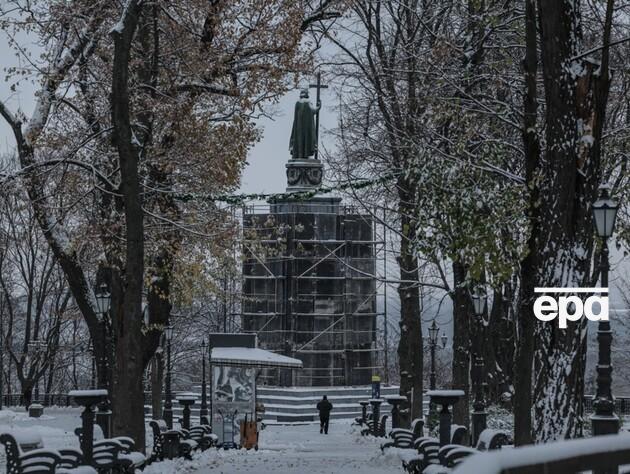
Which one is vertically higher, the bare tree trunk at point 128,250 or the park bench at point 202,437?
the bare tree trunk at point 128,250

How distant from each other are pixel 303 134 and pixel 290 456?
925 inches

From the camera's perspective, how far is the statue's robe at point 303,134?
47.8 m

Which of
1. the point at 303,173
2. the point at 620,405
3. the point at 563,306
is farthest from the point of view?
the point at 620,405

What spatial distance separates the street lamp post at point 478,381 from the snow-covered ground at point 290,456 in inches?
72.7

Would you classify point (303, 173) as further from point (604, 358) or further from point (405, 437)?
point (604, 358)

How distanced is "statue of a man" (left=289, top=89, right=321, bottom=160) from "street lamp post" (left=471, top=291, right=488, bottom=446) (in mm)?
21174

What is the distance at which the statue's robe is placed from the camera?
157 ft

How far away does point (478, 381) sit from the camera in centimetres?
2372

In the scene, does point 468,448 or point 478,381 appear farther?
point 478,381

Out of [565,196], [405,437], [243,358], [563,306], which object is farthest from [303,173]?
[563,306]

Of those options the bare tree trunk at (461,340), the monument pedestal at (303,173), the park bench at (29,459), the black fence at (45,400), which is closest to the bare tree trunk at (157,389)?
the monument pedestal at (303,173)

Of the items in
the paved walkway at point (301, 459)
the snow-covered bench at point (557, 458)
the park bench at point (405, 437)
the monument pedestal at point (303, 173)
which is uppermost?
the monument pedestal at point (303, 173)

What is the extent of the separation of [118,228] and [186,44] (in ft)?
12.1

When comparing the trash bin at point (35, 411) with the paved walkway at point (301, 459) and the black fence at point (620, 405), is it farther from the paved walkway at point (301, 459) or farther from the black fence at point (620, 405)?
the black fence at point (620, 405)
